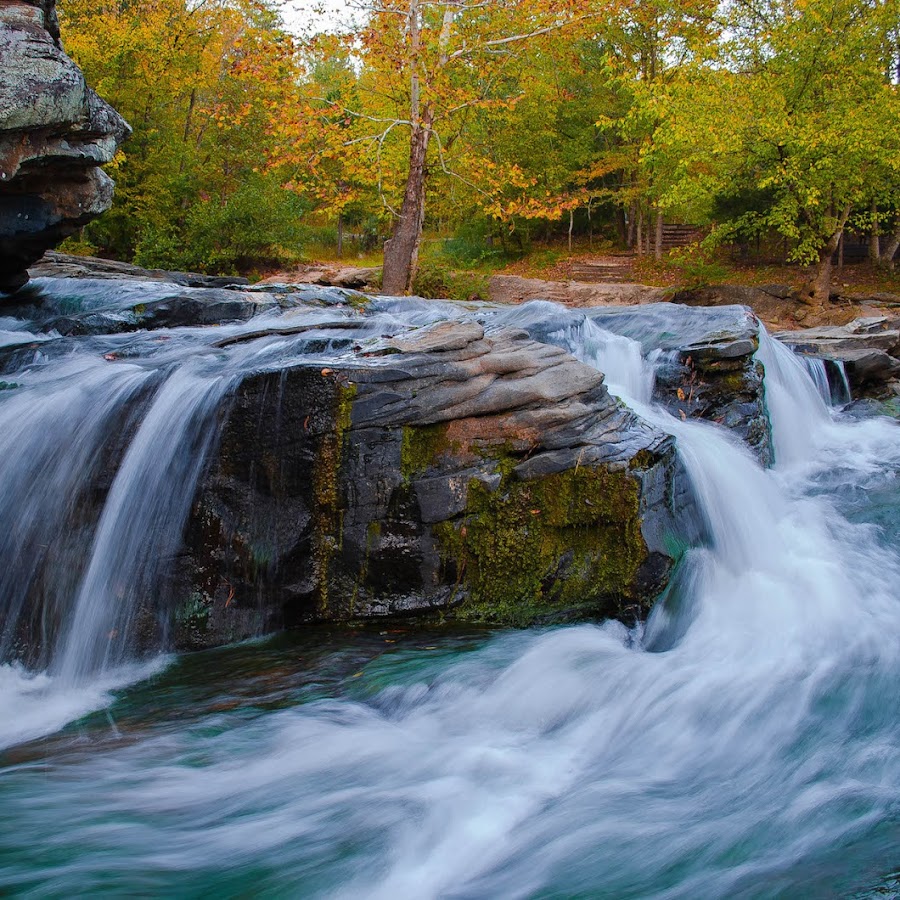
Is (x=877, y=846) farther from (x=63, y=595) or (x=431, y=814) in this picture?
(x=63, y=595)

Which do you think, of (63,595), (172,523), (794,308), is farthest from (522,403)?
(794,308)

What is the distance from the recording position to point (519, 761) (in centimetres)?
408

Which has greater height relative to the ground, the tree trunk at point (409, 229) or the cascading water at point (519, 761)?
the tree trunk at point (409, 229)

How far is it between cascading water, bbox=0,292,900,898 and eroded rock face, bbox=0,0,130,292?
105 inches

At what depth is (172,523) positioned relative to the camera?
5434mm

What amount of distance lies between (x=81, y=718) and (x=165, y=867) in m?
1.60

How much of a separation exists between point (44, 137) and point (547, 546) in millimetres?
5972

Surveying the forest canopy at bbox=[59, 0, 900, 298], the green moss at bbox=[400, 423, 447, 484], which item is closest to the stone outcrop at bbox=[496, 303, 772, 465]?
the green moss at bbox=[400, 423, 447, 484]

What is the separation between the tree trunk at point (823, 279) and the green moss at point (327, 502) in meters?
16.8

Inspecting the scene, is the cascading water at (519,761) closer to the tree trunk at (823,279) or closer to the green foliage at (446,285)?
the tree trunk at (823,279)

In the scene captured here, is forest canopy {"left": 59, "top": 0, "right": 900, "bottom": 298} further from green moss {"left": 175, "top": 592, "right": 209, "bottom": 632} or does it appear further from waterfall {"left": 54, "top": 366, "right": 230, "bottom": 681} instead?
green moss {"left": 175, "top": 592, "right": 209, "bottom": 632}

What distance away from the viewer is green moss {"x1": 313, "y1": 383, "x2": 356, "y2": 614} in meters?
5.42

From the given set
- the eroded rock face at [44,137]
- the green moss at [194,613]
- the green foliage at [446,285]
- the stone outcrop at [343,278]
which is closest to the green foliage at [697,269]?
the green foliage at [446,285]

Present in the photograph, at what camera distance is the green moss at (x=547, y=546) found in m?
5.34
